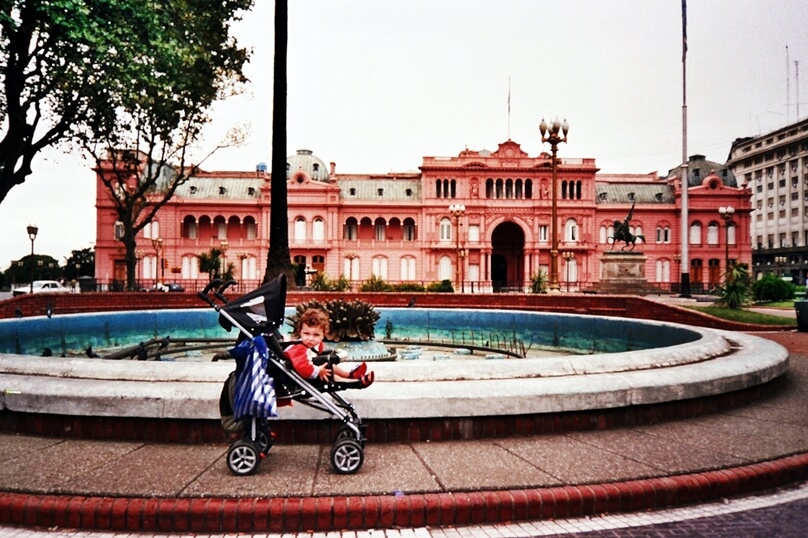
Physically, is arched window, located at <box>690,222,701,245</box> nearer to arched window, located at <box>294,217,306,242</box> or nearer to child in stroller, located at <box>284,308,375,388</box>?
arched window, located at <box>294,217,306,242</box>

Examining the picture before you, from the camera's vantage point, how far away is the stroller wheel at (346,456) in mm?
3955

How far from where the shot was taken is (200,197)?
5166 cm

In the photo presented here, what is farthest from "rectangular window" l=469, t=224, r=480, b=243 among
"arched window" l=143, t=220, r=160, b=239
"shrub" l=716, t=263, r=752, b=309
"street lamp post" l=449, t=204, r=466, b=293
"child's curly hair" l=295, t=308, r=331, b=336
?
"child's curly hair" l=295, t=308, r=331, b=336

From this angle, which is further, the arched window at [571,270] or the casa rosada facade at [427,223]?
the arched window at [571,270]

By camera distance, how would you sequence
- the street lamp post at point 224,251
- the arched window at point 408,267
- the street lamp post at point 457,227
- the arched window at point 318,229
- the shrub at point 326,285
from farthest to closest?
the arched window at point 408,267, the arched window at point 318,229, the street lamp post at point 224,251, the street lamp post at point 457,227, the shrub at point 326,285

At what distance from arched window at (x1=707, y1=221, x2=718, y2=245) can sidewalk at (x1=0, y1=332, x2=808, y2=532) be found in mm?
56138

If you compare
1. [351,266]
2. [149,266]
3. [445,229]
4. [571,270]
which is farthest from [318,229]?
[571,270]

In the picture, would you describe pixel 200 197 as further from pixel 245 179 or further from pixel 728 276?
pixel 728 276

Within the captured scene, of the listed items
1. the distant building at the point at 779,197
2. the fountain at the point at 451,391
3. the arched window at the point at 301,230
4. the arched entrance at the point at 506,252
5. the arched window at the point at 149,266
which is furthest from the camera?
the distant building at the point at 779,197

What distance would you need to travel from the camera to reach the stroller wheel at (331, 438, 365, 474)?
3.96 m

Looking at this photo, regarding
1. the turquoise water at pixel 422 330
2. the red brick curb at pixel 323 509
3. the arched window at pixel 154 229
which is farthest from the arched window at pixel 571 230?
the red brick curb at pixel 323 509

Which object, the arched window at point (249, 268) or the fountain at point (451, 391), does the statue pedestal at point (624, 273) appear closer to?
the fountain at point (451, 391)

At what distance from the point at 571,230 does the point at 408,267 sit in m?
16.3

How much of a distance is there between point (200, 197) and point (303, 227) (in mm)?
10484
